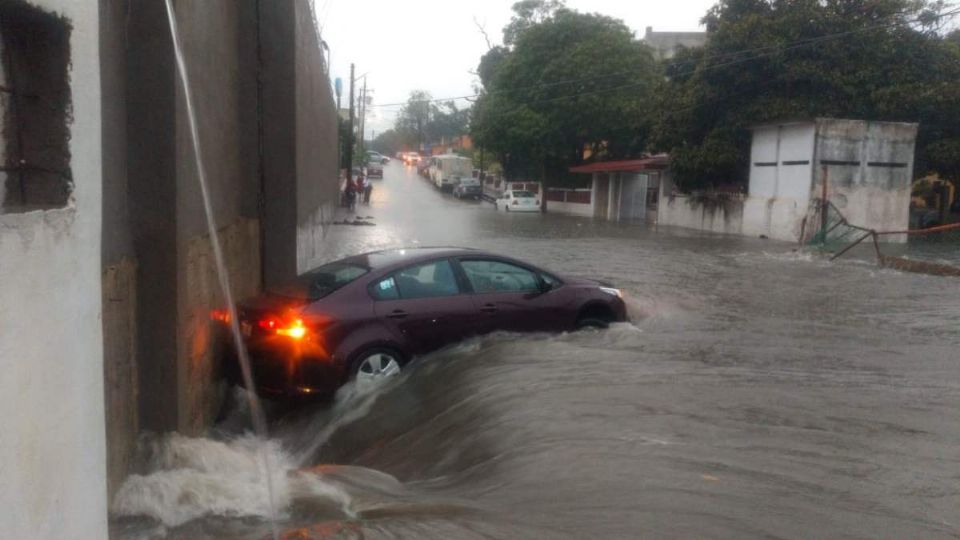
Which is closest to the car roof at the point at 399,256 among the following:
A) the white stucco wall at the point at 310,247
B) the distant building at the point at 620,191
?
the white stucco wall at the point at 310,247

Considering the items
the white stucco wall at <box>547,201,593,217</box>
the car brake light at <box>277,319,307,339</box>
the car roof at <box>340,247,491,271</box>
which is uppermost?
the car roof at <box>340,247,491,271</box>

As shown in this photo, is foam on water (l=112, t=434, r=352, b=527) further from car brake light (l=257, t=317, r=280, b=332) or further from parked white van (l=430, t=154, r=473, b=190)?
parked white van (l=430, t=154, r=473, b=190)

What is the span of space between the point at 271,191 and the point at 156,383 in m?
4.98

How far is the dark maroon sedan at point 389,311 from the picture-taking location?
→ 8.50 meters

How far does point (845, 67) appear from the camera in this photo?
30469mm

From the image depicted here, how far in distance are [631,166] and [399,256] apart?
34.0 m

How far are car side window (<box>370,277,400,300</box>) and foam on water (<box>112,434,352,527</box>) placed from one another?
84.0 inches

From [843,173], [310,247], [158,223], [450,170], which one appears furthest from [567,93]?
[158,223]

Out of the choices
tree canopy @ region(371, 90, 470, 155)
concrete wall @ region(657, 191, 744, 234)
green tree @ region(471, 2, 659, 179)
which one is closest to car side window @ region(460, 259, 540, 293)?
concrete wall @ region(657, 191, 744, 234)

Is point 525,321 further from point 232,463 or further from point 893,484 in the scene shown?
point 893,484

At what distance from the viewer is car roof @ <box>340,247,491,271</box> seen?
9.27 metres

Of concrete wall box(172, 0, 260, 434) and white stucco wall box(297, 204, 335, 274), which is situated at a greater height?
concrete wall box(172, 0, 260, 434)

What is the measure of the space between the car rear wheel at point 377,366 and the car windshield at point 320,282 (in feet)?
2.16

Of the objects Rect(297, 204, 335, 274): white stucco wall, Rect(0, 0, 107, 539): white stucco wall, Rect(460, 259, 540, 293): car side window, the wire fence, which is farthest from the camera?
the wire fence
